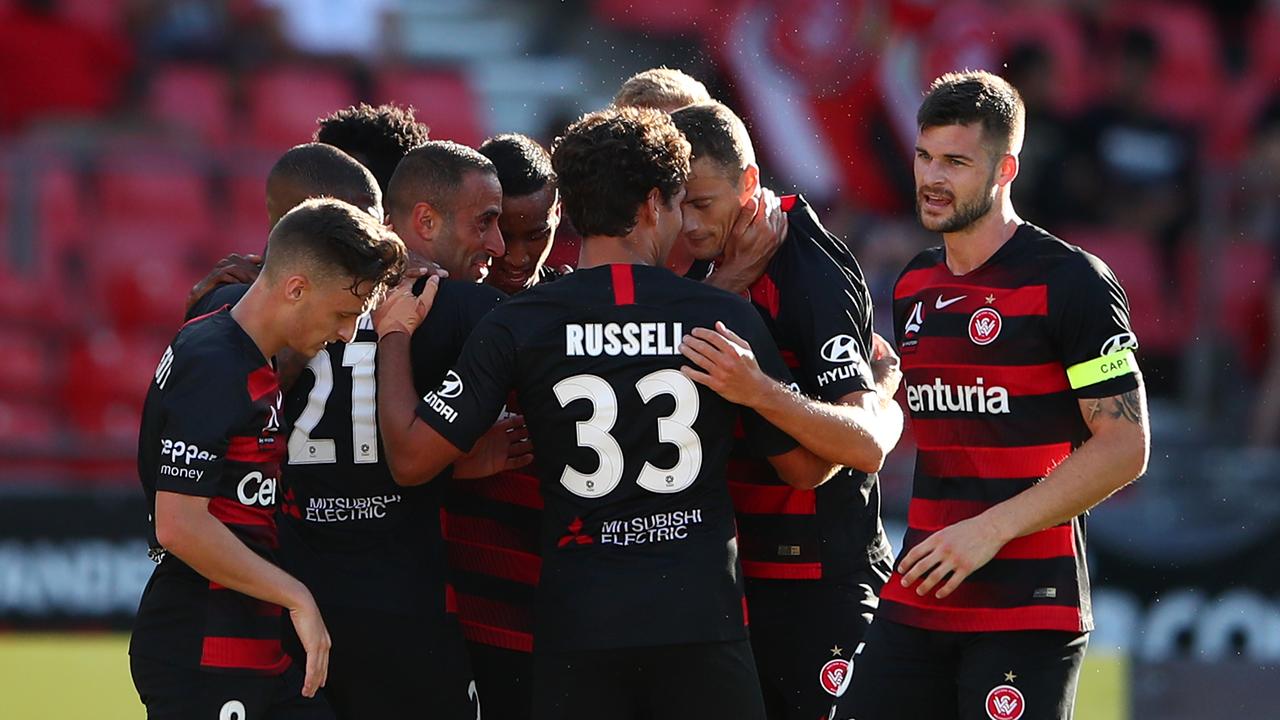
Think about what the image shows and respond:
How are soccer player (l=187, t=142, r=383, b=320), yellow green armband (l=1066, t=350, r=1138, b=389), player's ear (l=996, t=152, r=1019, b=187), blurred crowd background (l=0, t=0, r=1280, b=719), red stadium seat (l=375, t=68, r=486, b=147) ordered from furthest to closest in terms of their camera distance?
1. red stadium seat (l=375, t=68, r=486, b=147)
2. blurred crowd background (l=0, t=0, r=1280, b=719)
3. soccer player (l=187, t=142, r=383, b=320)
4. player's ear (l=996, t=152, r=1019, b=187)
5. yellow green armband (l=1066, t=350, r=1138, b=389)

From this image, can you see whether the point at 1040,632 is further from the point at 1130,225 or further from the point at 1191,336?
the point at 1130,225

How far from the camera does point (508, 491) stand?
512cm

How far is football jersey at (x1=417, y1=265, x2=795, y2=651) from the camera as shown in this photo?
13.7 ft

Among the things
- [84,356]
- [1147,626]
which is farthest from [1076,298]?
[84,356]

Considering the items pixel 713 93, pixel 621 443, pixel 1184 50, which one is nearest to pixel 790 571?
pixel 621 443

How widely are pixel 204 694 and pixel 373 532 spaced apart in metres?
0.72

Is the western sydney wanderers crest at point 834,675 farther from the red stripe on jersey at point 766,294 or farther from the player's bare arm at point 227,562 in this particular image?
the player's bare arm at point 227,562

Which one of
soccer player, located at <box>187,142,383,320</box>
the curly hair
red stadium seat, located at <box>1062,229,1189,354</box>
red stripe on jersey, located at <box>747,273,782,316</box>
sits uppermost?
red stadium seat, located at <box>1062,229,1189,354</box>

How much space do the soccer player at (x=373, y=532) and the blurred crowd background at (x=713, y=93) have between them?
6420 millimetres

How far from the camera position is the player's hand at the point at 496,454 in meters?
4.72

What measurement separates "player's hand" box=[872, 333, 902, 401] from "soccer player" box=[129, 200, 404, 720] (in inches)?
64.0

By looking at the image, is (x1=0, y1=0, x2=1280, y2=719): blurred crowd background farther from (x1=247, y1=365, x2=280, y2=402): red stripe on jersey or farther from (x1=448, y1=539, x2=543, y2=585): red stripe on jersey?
(x1=247, y1=365, x2=280, y2=402): red stripe on jersey

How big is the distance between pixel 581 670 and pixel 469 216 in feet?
4.74

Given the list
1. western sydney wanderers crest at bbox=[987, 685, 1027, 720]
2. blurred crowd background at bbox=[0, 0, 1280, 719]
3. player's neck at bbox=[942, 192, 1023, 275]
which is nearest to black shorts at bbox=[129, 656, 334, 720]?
western sydney wanderers crest at bbox=[987, 685, 1027, 720]
